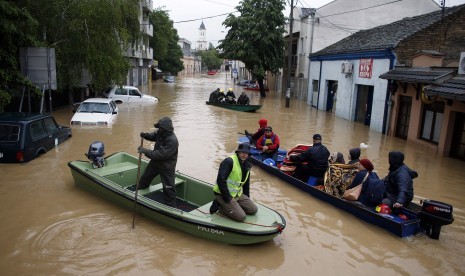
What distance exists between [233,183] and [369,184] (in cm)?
318

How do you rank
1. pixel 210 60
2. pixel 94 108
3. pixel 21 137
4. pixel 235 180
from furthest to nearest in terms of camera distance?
1. pixel 210 60
2. pixel 94 108
3. pixel 21 137
4. pixel 235 180

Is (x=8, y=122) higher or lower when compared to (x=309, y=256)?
higher

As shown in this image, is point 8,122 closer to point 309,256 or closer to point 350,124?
point 309,256

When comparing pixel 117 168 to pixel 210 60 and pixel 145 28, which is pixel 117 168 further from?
pixel 210 60

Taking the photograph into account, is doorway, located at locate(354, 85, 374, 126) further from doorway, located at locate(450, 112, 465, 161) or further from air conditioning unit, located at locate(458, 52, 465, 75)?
air conditioning unit, located at locate(458, 52, 465, 75)

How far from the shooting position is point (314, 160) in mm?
9445

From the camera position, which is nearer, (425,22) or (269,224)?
(269,224)

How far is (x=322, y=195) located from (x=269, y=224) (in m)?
2.80

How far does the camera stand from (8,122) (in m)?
10.2

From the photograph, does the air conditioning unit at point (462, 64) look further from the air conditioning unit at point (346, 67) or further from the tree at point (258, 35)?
the tree at point (258, 35)

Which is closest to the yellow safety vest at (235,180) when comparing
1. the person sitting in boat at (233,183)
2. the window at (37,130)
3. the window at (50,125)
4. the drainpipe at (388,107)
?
the person sitting in boat at (233,183)

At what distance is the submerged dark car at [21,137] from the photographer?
403 inches

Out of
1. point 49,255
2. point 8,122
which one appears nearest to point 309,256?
point 49,255

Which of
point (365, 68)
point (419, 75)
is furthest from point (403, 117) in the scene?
point (365, 68)
